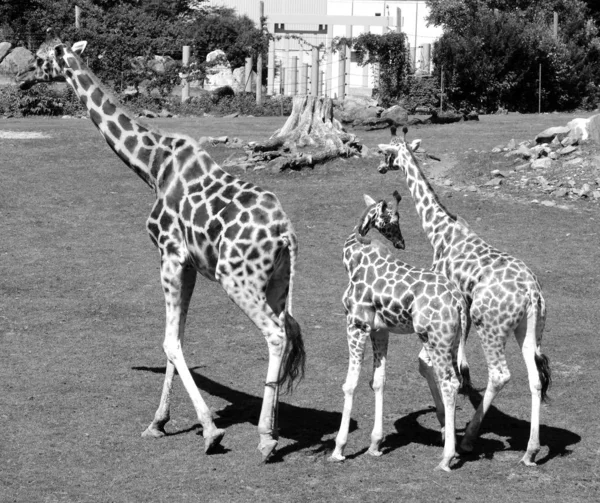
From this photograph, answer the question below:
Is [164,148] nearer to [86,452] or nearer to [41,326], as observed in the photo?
[86,452]

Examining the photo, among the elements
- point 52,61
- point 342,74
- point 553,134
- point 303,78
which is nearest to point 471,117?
point 342,74

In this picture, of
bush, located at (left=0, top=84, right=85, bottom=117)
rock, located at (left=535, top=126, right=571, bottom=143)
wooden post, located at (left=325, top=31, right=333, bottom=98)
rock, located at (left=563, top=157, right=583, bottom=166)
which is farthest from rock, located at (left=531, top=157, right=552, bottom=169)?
wooden post, located at (left=325, top=31, right=333, bottom=98)

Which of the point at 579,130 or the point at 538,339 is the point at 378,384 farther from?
the point at 579,130

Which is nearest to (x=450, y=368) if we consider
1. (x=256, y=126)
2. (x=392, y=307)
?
A: (x=392, y=307)

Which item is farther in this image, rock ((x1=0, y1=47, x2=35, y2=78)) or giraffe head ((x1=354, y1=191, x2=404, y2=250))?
rock ((x1=0, y1=47, x2=35, y2=78))

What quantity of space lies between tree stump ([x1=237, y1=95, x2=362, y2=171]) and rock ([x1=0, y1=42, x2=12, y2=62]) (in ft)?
68.8

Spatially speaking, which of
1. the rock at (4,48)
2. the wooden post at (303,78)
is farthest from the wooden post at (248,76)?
the rock at (4,48)

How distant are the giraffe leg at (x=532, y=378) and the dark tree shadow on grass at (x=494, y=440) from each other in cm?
18

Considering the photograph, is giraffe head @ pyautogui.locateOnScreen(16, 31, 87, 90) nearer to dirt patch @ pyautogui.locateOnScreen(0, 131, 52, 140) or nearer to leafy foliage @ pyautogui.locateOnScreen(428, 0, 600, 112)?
A: dirt patch @ pyautogui.locateOnScreen(0, 131, 52, 140)

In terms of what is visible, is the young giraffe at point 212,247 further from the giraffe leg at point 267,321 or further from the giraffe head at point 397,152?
the giraffe head at point 397,152

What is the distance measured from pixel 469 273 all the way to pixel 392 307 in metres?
1.16

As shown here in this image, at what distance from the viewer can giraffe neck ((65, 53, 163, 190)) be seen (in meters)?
10.9

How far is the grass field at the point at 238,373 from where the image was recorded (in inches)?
359

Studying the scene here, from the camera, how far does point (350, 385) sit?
9.51 metres
